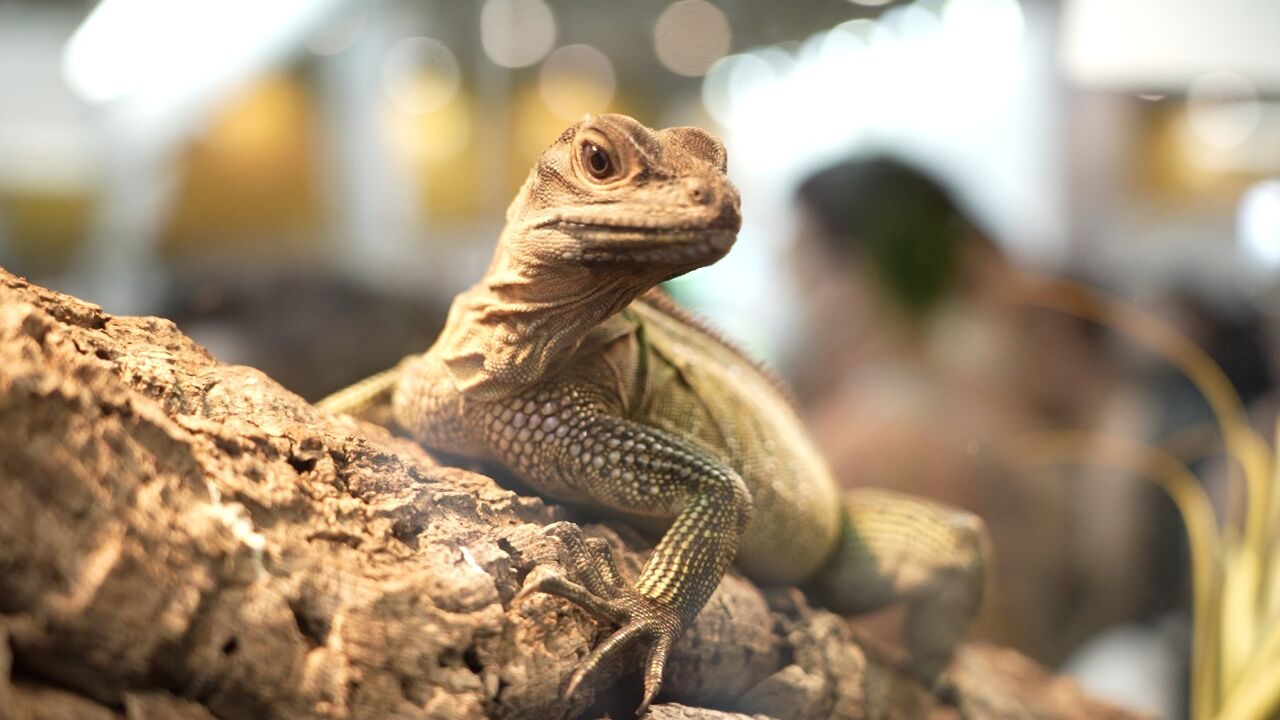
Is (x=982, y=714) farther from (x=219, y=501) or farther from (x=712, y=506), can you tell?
(x=219, y=501)

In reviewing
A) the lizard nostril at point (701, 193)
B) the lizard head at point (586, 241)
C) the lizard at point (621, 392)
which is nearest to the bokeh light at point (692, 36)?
the lizard at point (621, 392)

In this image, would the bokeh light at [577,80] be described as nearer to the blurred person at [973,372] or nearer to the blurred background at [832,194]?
the blurred background at [832,194]

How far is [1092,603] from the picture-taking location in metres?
5.63

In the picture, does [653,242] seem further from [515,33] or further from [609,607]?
[515,33]

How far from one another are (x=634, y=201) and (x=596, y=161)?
0.49ft

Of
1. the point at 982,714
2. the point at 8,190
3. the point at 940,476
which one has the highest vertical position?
the point at 8,190

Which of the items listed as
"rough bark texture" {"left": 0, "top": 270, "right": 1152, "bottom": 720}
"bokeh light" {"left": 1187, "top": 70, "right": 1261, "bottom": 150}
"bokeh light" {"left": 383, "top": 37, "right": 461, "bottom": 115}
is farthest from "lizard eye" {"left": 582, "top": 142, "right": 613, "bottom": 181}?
"bokeh light" {"left": 1187, "top": 70, "right": 1261, "bottom": 150}

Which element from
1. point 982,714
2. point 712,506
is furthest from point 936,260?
point 712,506

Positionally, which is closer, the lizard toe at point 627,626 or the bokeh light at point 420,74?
the lizard toe at point 627,626

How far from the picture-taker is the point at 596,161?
2.31 metres

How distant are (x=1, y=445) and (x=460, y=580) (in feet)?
2.89

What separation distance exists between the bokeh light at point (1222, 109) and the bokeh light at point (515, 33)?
10.5 ft

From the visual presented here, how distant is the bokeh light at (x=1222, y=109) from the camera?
486 cm

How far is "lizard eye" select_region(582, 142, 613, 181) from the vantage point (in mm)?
2297
